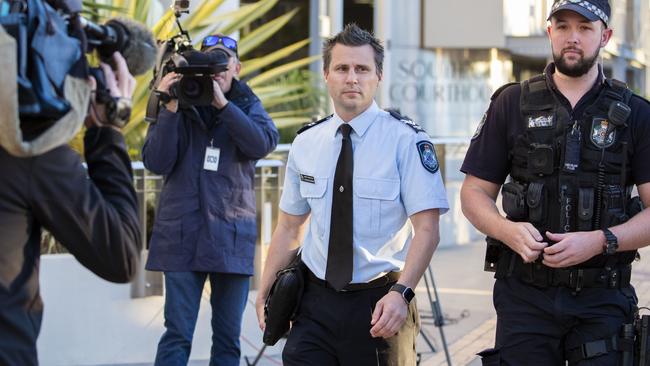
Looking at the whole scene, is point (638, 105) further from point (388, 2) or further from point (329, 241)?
point (388, 2)

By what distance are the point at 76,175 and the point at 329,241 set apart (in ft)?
5.47

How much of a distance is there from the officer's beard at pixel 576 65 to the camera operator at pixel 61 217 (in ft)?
6.70

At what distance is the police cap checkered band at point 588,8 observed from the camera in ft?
14.2

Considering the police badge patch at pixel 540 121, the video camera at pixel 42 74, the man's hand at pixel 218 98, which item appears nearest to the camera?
the video camera at pixel 42 74

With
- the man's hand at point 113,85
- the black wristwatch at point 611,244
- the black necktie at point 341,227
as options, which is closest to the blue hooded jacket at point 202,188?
the black necktie at point 341,227

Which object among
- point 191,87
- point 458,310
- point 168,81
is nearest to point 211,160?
point 191,87

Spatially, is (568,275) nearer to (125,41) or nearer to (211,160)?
(125,41)

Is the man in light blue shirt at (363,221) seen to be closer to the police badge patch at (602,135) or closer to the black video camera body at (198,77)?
the police badge patch at (602,135)

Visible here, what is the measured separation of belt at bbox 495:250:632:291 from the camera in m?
4.28

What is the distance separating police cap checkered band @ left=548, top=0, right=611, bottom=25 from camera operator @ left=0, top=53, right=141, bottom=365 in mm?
2041

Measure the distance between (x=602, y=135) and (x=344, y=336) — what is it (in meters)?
1.23

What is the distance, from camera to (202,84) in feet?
18.2

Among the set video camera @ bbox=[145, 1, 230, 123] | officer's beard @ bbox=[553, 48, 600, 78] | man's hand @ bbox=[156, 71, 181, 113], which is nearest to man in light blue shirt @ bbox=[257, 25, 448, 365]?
officer's beard @ bbox=[553, 48, 600, 78]

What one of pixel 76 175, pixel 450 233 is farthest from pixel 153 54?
pixel 450 233
